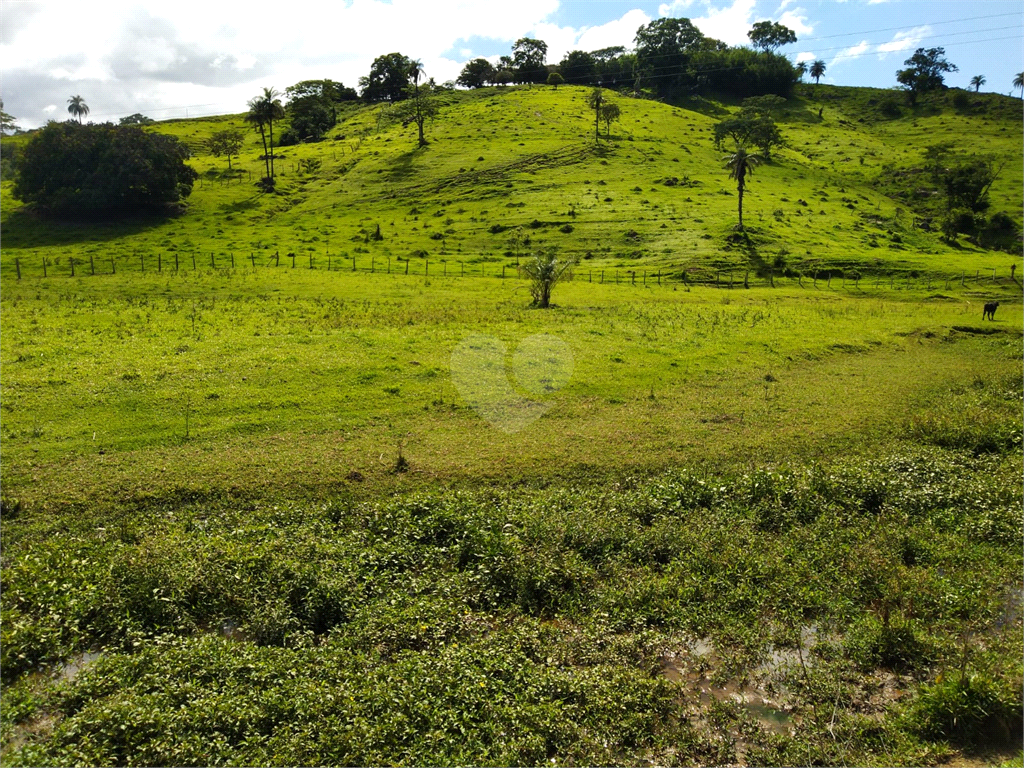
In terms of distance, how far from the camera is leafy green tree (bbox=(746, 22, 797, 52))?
16175 centimetres

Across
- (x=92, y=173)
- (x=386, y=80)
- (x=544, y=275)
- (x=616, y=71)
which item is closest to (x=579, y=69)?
(x=616, y=71)

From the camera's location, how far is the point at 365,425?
21375 mm

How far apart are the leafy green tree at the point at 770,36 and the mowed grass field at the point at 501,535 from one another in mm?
151365

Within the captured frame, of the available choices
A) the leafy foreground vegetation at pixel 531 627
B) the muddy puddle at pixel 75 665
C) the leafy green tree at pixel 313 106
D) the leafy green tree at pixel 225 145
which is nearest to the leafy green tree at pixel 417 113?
the leafy green tree at pixel 313 106

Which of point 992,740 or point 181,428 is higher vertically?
point 181,428

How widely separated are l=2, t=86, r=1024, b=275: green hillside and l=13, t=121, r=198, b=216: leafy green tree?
118 inches

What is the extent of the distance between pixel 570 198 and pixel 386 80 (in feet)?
283

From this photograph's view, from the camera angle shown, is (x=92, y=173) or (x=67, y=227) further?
(x=92, y=173)

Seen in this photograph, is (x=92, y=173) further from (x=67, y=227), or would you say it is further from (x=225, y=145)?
(x=225, y=145)

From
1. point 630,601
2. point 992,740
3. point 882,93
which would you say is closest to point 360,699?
point 630,601

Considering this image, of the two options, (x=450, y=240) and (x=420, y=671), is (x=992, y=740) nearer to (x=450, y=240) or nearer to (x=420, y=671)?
(x=420, y=671)

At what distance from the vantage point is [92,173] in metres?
67.2

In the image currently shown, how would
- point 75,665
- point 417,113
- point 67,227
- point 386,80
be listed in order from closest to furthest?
point 75,665 < point 67,227 < point 417,113 < point 386,80

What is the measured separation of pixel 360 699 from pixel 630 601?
220 inches
